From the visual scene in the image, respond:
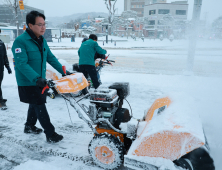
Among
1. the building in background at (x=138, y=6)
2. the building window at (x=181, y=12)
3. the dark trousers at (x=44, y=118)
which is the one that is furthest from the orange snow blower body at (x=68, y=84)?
the building in background at (x=138, y=6)

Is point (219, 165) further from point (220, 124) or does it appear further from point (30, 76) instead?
point (30, 76)

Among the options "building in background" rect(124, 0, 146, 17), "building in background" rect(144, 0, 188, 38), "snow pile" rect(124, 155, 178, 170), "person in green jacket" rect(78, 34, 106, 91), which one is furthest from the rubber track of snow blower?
"building in background" rect(124, 0, 146, 17)

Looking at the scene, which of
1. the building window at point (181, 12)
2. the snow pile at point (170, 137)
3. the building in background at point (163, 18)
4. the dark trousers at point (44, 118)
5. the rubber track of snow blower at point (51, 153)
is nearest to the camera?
the snow pile at point (170, 137)

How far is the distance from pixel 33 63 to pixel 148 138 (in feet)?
5.81

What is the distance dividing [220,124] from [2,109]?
14.6ft

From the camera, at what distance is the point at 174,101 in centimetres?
216

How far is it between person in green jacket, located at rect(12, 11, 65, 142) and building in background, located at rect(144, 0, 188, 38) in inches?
2176

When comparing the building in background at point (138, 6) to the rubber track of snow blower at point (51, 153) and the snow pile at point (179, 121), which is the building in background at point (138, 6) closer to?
the rubber track of snow blower at point (51, 153)

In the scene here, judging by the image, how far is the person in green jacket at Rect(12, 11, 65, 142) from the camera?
2.20 metres

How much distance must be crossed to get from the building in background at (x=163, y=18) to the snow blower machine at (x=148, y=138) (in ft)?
182

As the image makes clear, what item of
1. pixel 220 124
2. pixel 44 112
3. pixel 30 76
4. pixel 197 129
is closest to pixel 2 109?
pixel 44 112

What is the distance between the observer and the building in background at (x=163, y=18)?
5337 centimetres

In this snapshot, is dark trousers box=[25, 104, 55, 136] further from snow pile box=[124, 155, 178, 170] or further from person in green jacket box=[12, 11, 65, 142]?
snow pile box=[124, 155, 178, 170]

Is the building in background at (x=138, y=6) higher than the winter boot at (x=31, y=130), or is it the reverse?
the building in background at (x=138, y=6)
